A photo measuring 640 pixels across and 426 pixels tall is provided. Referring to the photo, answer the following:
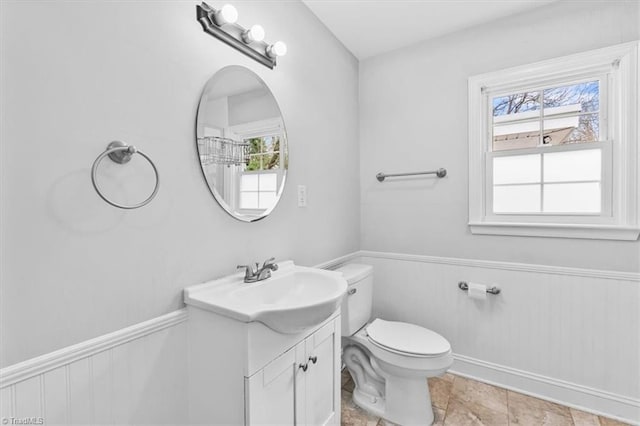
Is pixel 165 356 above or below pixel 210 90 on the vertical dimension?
below

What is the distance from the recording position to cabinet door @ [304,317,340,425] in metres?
1.25

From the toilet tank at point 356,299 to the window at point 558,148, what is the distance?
832 mm

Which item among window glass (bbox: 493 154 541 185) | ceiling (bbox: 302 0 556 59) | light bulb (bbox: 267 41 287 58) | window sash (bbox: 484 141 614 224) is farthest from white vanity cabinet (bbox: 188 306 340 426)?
ceiling (bbox: 302 0 556 59)

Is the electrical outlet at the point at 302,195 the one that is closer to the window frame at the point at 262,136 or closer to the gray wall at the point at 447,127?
the window frame at the point at 262,136

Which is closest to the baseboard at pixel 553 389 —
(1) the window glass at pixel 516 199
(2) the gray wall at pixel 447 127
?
(2) the gray wall at pixel 447 127

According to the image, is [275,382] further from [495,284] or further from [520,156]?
[520,156]

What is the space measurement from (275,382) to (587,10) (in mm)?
2529

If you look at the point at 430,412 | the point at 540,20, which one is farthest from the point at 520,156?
the point at 430,412

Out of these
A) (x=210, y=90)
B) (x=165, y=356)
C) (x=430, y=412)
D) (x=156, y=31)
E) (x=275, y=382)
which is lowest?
(x=430, y=412)

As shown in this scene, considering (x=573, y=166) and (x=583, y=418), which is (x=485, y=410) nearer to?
(x=583, y=418)

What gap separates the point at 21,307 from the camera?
74 centimetres

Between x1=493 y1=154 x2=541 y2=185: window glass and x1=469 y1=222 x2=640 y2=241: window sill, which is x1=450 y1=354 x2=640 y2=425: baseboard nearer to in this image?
x1=469 y1=222 x2=640 y2=241: window sill

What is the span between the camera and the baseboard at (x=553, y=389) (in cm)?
164

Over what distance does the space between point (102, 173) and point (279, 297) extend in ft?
2.78
